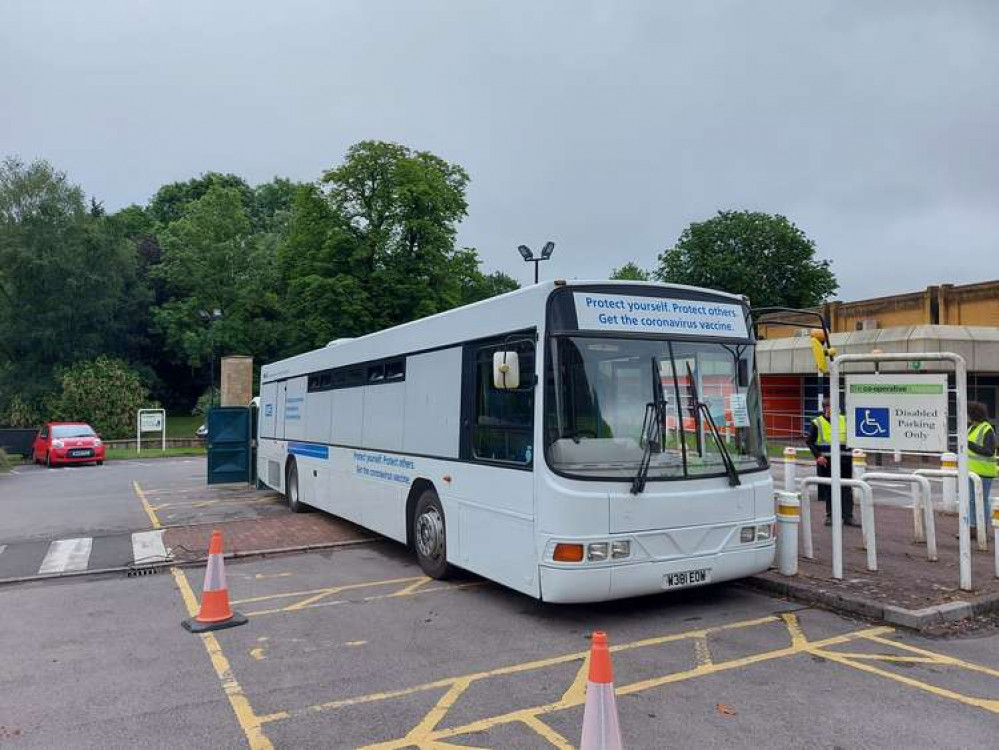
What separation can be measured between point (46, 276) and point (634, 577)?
46.0 m

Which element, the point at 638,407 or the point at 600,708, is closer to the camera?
the point at 600,708

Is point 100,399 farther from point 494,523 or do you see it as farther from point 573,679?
point 573,679

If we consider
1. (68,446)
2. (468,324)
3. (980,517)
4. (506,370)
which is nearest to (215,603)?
(506,370)

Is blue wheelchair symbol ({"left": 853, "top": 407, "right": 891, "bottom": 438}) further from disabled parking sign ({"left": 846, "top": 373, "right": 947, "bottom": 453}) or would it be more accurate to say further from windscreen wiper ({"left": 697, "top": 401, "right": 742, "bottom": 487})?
windscreen wiper ({"left": 697, "top": 401, "right": 742, "bottom": 487})

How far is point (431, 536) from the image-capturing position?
329 inches

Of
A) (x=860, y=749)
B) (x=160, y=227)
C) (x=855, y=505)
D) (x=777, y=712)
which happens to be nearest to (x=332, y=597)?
(x=777, y=712)

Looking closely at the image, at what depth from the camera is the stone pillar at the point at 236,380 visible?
111ft

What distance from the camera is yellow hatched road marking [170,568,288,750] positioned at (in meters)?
4.38

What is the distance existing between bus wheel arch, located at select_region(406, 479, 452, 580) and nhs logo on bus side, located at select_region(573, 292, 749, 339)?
2887mm

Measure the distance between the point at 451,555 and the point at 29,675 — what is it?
381cm

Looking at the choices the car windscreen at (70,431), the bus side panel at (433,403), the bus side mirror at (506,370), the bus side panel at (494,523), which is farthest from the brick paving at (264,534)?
the car windscreen at (70,431)

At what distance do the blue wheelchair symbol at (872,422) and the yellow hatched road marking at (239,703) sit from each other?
6.73 m

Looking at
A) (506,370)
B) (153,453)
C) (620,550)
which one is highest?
(506,370)

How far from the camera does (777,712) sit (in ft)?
15.4
